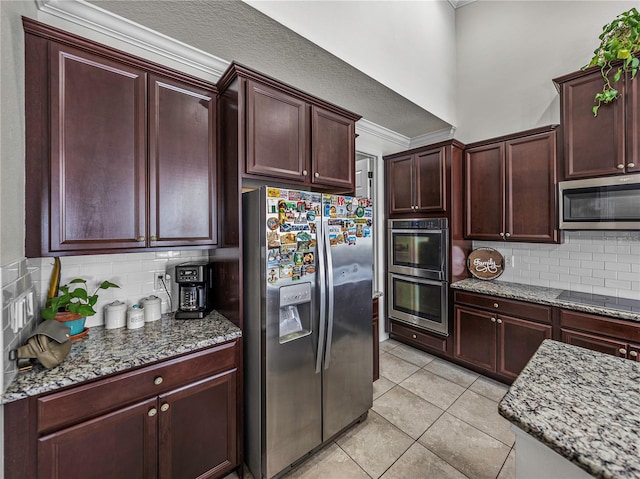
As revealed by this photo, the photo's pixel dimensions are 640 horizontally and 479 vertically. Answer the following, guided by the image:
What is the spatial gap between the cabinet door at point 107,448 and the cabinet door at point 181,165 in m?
0.91

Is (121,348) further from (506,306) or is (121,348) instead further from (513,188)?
(513,188)

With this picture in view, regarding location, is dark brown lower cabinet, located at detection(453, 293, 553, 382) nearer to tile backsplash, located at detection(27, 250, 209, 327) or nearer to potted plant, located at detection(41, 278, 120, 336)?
tile backsplash, located at detection(27, 250, 209, 327)

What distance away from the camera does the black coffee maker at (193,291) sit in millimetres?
1809

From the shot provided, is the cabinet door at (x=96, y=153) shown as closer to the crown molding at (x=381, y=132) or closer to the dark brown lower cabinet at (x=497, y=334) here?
the crown molding at (x=381, y=132)

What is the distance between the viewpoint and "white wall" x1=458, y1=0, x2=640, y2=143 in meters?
2.62

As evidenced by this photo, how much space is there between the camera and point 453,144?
9.63 ft

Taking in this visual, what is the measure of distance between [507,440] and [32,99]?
11.5 feet

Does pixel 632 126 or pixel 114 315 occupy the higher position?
pixel 632 126

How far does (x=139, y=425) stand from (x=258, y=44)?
2.41m

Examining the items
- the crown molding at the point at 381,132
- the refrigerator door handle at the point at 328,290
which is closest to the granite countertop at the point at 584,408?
the refrigerator door handle at the point at 328,290

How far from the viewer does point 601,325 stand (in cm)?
204

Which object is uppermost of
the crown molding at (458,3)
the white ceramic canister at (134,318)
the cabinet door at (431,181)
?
the crown molding at (458,3)

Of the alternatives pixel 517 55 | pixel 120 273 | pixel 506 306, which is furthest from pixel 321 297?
pixel 517 55

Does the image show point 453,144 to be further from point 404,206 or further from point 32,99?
point 32,99
